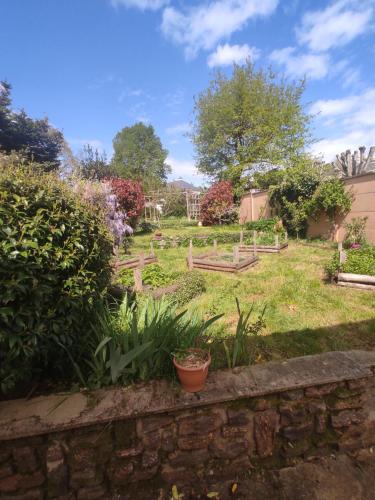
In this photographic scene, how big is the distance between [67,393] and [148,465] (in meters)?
0.64

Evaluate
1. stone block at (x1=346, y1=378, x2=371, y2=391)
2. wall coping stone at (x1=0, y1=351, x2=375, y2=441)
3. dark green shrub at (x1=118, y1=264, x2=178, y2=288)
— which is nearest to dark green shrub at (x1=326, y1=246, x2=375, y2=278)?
dark green shrub at (x1=118, y1=264, x2=178, y2=288)

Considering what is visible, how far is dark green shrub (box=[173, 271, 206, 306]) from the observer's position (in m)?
4.32

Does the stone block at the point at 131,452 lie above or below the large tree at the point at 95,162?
below

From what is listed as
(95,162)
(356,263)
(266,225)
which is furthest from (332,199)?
(95,162)

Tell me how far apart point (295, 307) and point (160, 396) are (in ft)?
10.5

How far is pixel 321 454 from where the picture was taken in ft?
5.24

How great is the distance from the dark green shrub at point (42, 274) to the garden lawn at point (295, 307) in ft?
3.92

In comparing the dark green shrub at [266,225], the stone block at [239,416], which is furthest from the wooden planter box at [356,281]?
the dark green shrub at [266,225]

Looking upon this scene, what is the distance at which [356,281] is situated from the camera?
4621 mm

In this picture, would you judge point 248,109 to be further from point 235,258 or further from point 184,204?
point 235,258

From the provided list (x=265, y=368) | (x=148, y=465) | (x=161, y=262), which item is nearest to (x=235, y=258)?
(x=161, y=262)

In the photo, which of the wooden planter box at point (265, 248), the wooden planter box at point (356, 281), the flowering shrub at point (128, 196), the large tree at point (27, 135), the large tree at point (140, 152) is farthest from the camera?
the large tree at point (140, 152)

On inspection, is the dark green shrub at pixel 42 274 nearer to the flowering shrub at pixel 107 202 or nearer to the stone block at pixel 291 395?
the stone block at pixel 291 395

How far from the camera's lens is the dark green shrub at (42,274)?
1.29m
